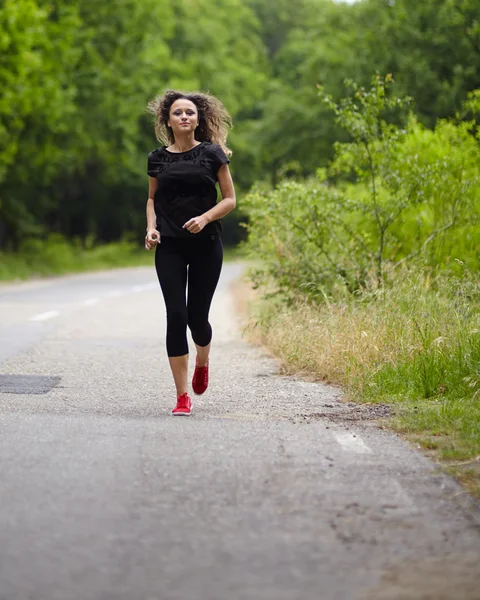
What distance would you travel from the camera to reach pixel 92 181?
4831cm

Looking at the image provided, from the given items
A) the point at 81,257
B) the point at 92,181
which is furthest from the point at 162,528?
the point at 92,181

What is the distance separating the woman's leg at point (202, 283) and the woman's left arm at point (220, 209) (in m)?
0.21

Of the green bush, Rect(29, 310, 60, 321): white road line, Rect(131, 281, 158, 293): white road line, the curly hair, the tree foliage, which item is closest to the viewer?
the curly hair

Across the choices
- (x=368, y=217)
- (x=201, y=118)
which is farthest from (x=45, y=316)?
(x=201, y=118)

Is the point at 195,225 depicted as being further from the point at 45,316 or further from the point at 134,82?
the point at 134,82

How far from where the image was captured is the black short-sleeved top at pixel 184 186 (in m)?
7.22

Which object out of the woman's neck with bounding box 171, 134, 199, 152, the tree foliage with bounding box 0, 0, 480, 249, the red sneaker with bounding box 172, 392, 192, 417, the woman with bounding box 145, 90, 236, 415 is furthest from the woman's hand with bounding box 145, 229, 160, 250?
the tree foliage with bounding box 0, 0, 480, 249

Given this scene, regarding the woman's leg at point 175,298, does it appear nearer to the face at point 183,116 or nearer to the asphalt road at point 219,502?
the asphalt road at point 219,502

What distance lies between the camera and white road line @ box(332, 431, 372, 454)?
20.0ft

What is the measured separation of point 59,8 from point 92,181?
518 inches

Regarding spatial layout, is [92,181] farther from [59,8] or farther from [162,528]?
[162,528]

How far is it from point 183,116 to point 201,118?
214 mm

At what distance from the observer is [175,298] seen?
23.9 ft

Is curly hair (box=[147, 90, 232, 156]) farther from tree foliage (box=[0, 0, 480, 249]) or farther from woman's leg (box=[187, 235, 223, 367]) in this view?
tree foliage (box=[0, 0, 480, 249])
